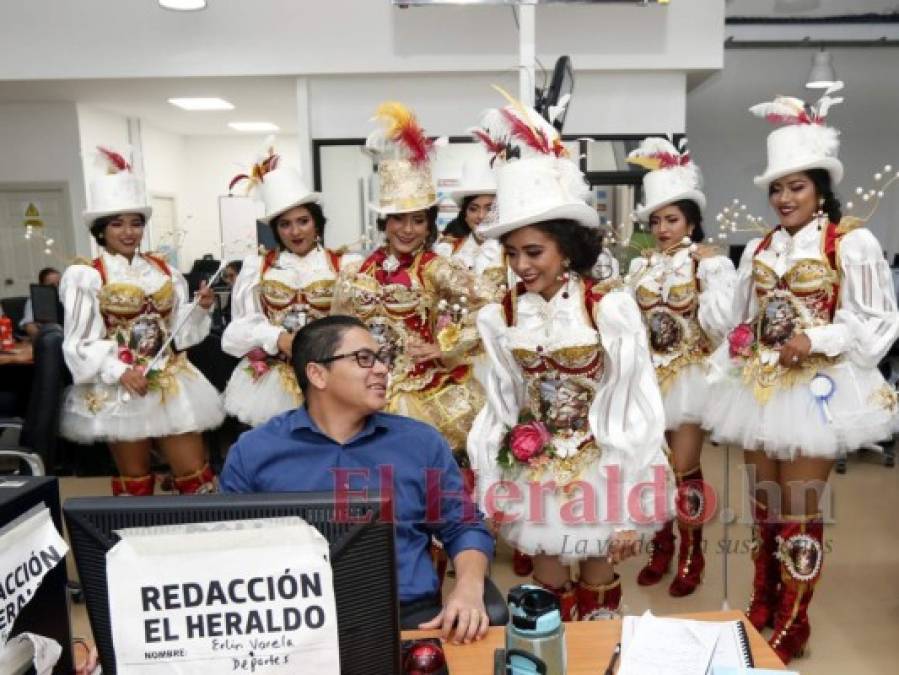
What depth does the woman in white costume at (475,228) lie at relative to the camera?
3730 millimetres

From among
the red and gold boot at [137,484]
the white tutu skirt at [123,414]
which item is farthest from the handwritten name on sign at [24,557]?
the red and gold boot at [137,484]

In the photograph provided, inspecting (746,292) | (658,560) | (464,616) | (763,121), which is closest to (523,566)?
(658,560)

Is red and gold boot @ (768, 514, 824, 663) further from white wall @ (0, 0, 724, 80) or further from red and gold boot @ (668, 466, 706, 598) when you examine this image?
white wall @ (0, 0, 724, 80)

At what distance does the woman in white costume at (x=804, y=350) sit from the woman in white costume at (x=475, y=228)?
1.31 meters

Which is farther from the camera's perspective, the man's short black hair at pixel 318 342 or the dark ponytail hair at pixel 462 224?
the dark ponytail hair at pixel 462 224

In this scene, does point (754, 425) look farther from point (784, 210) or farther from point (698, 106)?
point (698, 106)

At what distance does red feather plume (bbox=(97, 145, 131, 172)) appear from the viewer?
3.44m

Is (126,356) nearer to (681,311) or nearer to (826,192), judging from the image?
(681,311)

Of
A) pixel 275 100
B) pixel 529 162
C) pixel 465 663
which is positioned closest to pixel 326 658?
pixel 465 663

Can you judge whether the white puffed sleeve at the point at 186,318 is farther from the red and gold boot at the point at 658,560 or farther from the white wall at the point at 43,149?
the white wall at the point at 43,149

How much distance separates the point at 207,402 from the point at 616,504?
2098mm

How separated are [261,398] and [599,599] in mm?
1691

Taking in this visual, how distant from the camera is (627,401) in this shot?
83.5 inches

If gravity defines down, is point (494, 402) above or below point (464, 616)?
above
